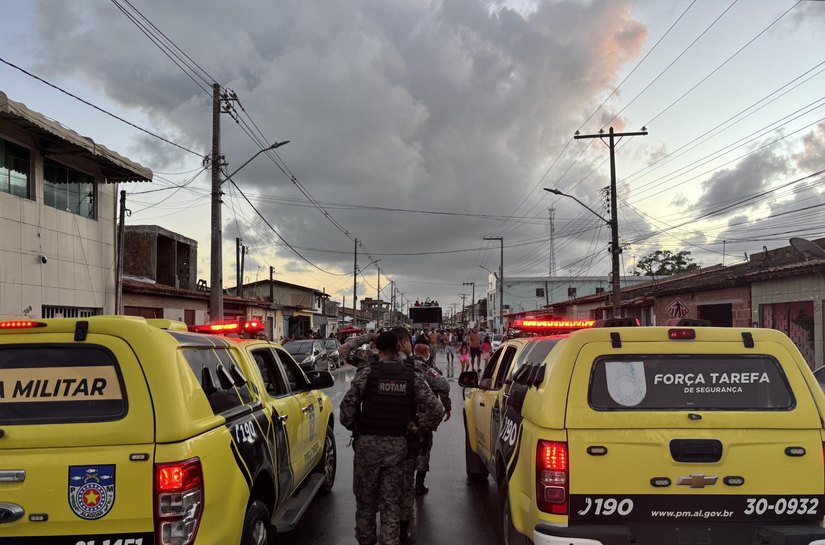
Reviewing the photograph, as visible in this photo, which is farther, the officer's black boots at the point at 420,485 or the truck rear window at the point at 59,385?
the officer's black boots at the point at 420,485

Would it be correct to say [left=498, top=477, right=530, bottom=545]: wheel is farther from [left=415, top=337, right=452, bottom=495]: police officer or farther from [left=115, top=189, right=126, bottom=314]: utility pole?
[left=115, top=189, right=126, bottom=314]: utility pole

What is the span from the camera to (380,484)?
480 cm

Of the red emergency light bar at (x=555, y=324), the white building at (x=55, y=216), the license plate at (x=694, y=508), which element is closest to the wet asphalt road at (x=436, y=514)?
the red emergency light bar at (x=555, y=324)

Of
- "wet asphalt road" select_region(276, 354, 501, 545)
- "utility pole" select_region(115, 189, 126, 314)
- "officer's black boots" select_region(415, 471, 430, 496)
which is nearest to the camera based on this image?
"wet asphalt road" select_region(276, 354, 501, 545)

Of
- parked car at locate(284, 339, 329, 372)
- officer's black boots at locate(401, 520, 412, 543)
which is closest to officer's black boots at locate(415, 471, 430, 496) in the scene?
officer's black boots at locate(401, 520, 412, 543)

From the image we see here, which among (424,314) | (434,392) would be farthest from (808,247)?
(424,314)

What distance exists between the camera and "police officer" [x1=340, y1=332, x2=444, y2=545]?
4.74 metres

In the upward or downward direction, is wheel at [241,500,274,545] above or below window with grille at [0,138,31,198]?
below

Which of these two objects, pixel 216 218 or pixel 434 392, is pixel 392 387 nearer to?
pixel 434 392

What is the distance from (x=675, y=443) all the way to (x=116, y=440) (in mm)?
3014

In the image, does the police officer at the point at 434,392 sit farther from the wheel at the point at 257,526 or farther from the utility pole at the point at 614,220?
the utility pole at the point at 614,220

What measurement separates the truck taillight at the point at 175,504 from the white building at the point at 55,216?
1303 cm

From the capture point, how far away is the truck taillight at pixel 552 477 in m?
3.54

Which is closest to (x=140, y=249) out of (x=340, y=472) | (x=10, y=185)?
(x=10, y=185)
